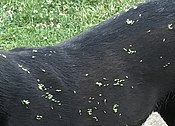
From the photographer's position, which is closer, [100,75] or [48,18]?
[100,75]

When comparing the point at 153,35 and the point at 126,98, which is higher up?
the point at 153,35

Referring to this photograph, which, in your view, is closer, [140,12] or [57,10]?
[140,12]

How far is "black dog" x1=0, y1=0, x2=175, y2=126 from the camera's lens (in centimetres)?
328

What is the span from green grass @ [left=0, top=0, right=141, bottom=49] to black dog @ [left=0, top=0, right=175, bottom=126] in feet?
9.22

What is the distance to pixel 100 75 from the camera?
3586 mm

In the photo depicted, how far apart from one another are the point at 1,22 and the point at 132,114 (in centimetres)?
352

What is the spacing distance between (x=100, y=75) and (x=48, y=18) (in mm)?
3548

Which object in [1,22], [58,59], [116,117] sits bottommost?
[116,117]

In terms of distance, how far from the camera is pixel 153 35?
3.70 m

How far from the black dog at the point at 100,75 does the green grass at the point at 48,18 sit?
281 centimetres

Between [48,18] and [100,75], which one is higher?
[48,18]

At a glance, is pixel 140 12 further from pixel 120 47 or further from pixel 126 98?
pixel 126 98

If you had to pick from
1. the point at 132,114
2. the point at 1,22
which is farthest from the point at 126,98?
the point at 1,22

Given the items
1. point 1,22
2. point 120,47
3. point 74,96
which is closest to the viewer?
point 74,96
